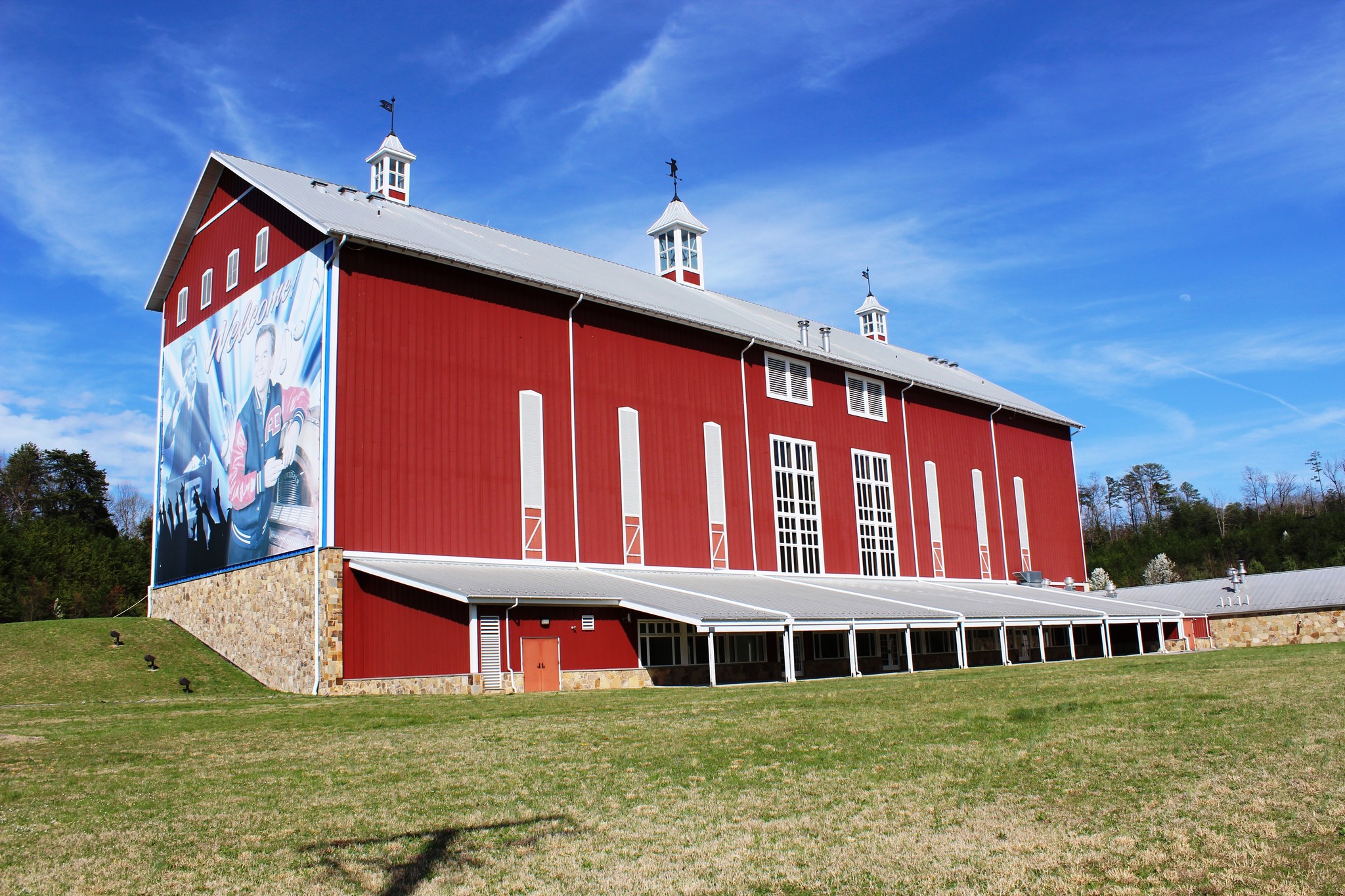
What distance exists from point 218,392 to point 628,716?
1831 cm

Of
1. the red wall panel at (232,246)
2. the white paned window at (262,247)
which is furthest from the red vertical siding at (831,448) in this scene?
the white paned window at (262,247)

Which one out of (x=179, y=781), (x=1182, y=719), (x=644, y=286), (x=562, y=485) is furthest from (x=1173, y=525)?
(x=179, y=781)

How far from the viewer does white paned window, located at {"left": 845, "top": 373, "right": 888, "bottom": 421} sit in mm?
37250

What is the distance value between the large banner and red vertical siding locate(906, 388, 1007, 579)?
23000mm

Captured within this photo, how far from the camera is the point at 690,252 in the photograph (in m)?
41.2

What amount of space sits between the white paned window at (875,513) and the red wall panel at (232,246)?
19923 mm

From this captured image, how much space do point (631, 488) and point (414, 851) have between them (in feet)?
71.9

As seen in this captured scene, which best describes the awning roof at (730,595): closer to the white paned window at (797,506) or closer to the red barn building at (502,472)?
the red barn building at (502,472)

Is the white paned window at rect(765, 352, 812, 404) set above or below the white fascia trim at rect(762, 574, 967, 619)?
above

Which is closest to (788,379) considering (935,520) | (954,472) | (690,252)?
(690,252)

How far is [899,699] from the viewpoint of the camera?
1617cm

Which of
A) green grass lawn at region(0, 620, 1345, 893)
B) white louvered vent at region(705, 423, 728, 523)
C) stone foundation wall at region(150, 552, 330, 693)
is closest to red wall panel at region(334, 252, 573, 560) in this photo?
stone foundation wall at region(150, 552, 330, 693)

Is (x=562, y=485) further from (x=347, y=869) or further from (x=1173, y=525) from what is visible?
(x=1173, y=525)

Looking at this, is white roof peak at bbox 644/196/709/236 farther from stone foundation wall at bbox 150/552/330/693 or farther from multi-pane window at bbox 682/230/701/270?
stone foundation wall at bbox 150/552/330/693
